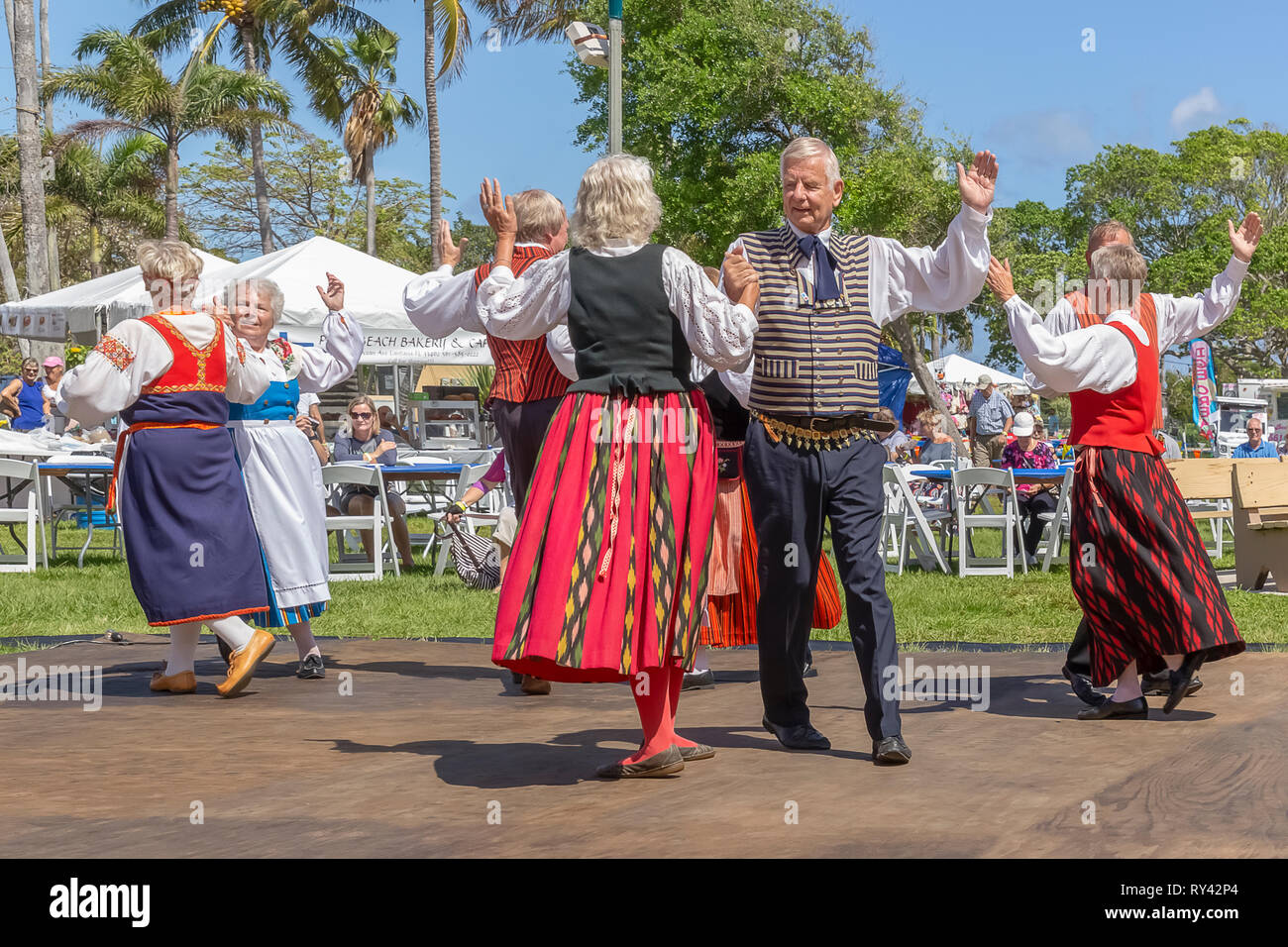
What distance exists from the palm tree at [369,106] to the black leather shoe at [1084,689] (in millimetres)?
36130

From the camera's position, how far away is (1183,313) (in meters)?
5.71

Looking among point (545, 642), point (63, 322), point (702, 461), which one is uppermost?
point (63, 322)

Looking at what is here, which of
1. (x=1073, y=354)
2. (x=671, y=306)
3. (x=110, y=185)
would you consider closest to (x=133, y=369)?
(x=671, y=306)

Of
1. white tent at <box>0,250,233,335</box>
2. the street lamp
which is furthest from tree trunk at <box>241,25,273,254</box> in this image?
the street lamp

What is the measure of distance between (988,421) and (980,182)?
46.7ft

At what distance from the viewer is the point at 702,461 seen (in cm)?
437

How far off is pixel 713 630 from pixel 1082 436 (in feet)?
5.86

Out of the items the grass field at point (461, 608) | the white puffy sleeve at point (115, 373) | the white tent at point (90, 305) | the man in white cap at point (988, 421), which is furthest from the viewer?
the man in white cap at point (988, 421)

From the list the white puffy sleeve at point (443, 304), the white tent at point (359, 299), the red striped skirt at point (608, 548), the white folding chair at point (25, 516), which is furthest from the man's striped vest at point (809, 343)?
the white tent at point (359, 299)

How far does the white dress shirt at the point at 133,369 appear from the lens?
226 inches

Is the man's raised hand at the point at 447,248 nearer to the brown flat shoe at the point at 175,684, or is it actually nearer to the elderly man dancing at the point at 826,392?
the elderly man dancing at the point at 826,392

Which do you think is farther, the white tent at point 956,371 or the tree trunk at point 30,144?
the white tent at point 956,371
